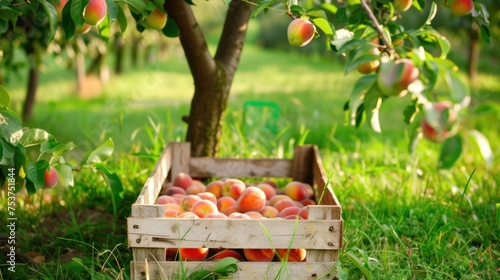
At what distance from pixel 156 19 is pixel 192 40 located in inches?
19.4

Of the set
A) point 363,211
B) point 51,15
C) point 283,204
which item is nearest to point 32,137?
point 51,15

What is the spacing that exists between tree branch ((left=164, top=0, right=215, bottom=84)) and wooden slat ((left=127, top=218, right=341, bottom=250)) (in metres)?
1.11

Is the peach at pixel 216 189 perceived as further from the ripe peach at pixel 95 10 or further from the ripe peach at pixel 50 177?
the ripe peach at pixel 95 10

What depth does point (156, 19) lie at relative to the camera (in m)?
2.10

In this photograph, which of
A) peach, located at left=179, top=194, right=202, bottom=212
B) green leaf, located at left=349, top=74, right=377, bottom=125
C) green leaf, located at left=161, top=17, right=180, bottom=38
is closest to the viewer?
green leaf, located at left=349, top=74, right=377, bottom=125

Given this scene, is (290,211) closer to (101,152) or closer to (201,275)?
(201,275)

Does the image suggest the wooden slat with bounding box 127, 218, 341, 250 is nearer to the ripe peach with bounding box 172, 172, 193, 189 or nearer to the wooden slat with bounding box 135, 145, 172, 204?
the wooden slat with bounding box 135, 145, 172, 204

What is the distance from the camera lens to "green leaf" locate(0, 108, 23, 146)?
1.68 metres

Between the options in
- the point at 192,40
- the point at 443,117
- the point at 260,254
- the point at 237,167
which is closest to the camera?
the point at 443,117

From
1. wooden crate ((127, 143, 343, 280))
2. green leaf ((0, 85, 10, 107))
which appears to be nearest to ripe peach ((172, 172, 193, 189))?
wooden crate ((127, 143, 343, 280))

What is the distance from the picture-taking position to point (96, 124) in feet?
18.1

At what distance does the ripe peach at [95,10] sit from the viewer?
1.64 m

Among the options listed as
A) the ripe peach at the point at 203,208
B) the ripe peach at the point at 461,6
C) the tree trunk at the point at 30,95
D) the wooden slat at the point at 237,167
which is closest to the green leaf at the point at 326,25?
the ripe peach at the point at 461,6

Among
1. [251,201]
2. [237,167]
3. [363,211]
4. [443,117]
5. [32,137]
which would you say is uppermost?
[443,117]
